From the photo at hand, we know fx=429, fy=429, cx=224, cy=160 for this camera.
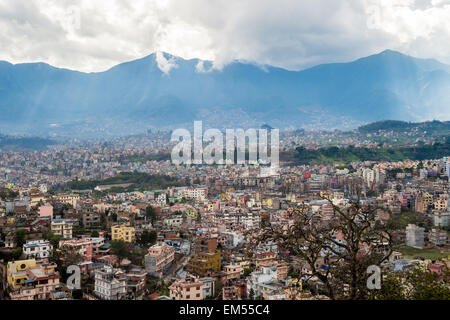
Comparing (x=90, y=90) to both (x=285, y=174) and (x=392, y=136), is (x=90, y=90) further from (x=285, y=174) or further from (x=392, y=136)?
(x=285, y=174)

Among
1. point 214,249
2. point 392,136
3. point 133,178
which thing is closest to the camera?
point 214,249

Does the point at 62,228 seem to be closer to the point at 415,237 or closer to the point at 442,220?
the point at 415,237

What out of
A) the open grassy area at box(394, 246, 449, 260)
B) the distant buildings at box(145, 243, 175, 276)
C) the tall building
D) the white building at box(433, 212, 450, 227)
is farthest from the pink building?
the white building at box(433, 212, 450, 227)

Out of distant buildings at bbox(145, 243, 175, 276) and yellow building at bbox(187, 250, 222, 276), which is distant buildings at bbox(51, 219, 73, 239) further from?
yellow building at bbox(187, 250, 222, 276)

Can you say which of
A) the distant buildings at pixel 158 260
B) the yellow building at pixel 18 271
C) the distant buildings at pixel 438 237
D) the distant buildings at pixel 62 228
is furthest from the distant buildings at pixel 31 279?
the distant buildings at pixel 438 237

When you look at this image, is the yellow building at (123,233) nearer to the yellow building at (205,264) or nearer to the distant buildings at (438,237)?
the yellow building at (205,264)

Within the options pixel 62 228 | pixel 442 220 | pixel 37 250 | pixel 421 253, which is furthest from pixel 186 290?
pixel 442 220

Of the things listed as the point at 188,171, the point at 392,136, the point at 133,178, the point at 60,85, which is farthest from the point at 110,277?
the point at 60,85
